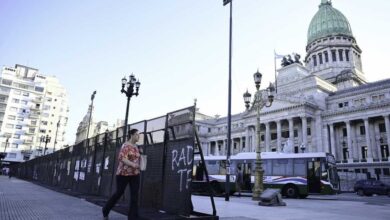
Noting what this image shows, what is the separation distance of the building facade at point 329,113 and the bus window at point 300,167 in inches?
400

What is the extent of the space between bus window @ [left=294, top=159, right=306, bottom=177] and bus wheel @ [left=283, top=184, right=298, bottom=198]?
978 millimetres

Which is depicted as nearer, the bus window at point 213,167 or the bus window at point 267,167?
the bus window at point 267,167

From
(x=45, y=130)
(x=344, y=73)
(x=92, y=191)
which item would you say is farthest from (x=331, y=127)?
Answer: (x=45, y=130)

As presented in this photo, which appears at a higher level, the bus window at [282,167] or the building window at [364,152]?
the building window at [364,152]

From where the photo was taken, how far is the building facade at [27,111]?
7681 cm

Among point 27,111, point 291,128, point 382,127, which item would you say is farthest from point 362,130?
point 27,111

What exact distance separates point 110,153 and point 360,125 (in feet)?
167

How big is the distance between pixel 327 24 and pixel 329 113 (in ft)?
116

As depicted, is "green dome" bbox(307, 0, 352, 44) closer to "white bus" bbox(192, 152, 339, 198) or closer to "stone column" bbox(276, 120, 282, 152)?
"stone column" bbox(276, 120, 282, 152)

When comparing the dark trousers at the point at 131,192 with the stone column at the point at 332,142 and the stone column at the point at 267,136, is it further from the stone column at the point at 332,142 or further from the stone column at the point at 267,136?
the stone column at the point at 267,136

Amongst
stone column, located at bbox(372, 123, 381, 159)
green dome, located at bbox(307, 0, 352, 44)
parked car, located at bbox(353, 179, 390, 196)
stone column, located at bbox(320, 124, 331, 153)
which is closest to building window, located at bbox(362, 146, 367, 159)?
stone column, located at bbox(372, 123, 381, 159)

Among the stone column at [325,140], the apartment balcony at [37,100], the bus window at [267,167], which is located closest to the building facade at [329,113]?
the stone column at [325,140]

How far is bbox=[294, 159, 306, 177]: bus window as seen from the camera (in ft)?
67.9

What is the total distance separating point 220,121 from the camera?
8050 centimetres
